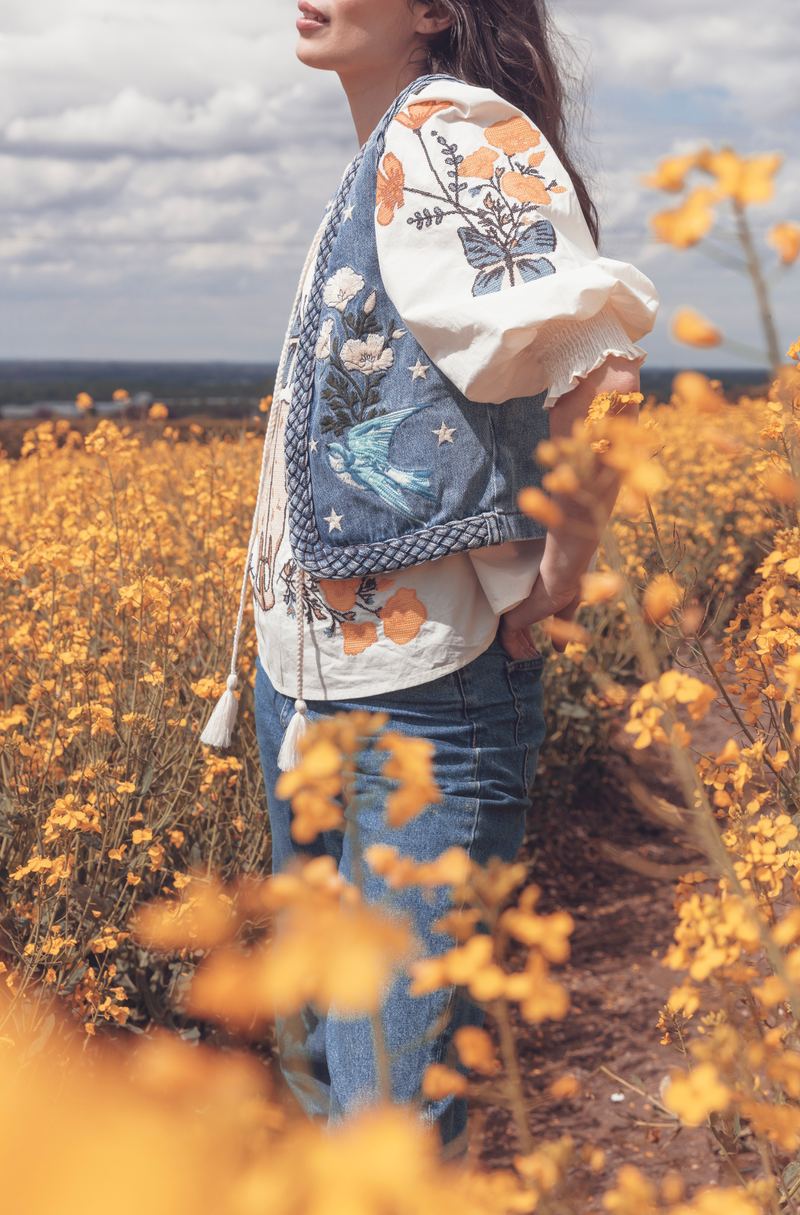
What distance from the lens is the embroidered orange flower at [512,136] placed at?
1.11m

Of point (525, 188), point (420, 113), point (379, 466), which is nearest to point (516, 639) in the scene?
point (379, 466)

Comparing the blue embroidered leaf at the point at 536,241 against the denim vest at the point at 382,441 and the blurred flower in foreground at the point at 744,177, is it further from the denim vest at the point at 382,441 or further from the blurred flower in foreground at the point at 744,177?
the blurred flower in foreground at the point at 744,177

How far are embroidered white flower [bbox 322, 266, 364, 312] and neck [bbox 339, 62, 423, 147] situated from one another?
0.30 m

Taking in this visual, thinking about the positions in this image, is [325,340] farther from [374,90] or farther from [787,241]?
[787,241]

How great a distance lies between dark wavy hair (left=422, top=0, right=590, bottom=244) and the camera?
1280 millimetres

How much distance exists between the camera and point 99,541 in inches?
91.4

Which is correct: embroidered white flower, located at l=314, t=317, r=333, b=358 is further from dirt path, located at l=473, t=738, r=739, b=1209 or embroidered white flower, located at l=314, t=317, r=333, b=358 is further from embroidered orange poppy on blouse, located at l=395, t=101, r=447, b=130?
dirt path, located at l=473, t=738, r=739, b=1209

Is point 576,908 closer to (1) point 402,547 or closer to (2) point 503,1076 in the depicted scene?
(2) point 503,1076

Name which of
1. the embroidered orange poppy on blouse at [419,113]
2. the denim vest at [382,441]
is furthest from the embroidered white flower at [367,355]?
the embroidered orange poppy on blouse at [419,113]

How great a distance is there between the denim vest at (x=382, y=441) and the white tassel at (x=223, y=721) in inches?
14.6

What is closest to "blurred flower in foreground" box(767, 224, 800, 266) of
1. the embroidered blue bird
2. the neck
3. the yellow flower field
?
the yellow flower field

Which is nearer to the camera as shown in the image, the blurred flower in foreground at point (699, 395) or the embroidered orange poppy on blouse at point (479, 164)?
the blurred flower in foreground at point (699, 395)

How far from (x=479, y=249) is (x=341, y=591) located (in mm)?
456

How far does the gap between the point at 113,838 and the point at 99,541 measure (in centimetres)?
88
